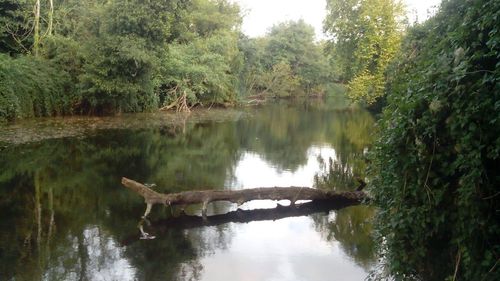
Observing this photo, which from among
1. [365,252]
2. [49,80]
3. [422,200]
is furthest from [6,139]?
[422,200]

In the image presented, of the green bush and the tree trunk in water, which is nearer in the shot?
the green bush

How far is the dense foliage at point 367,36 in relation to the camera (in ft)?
75.3

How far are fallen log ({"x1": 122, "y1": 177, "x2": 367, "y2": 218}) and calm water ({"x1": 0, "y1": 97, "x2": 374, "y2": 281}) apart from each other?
18.5 inches

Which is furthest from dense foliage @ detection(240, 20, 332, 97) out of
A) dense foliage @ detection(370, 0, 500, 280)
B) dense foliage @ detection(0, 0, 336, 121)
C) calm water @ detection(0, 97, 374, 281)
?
dense foliage @ detection(370, 0, 500, 280)

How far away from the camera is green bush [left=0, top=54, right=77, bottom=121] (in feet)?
73.2

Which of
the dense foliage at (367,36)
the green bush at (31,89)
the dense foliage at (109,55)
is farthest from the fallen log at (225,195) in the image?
the dense foliage at (109,55)

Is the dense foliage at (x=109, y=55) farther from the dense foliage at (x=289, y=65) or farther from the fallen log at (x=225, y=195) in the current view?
the dense foliage at (x=289, y=65)

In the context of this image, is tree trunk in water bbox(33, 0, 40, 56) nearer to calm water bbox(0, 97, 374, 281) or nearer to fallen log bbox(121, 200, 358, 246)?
calm water bbox(0, 97, 374, 281)

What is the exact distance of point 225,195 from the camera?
10.5 meters

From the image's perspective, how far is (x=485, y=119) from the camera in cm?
344

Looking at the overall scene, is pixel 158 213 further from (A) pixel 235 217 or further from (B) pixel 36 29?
(B) pixel 36 29

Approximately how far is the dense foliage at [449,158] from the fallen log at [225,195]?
6034mm

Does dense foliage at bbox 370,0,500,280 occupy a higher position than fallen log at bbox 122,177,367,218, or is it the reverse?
dense foliage at bbox 370,0,500,280

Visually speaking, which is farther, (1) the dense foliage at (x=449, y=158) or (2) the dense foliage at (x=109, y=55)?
(2) the dense foliage at (x=109, y=55)
